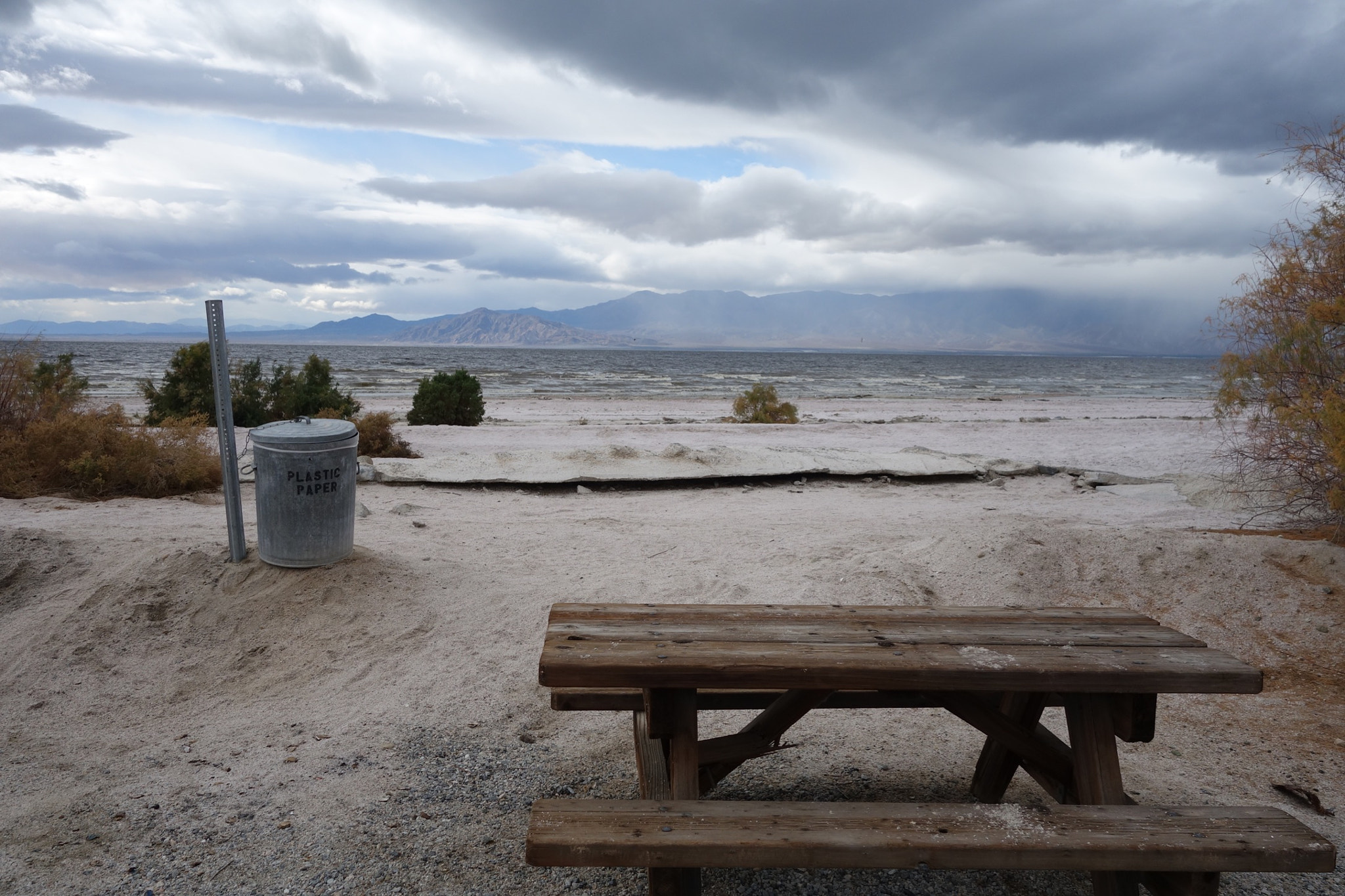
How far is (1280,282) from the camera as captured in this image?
6730 mm

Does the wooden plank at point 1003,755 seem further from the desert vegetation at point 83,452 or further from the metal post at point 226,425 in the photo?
the desert vegetation at point 83,452

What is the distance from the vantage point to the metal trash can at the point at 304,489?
5.20 metres

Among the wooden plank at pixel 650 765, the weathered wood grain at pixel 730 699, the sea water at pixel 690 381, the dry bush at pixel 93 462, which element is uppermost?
the dry bush at pixel 93 462

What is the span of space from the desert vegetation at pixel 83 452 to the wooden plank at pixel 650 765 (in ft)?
23.8

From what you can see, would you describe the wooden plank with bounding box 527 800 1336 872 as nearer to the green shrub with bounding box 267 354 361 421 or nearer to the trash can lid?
the trash can lid

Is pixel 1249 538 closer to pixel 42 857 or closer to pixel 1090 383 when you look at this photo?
pixel 42 857

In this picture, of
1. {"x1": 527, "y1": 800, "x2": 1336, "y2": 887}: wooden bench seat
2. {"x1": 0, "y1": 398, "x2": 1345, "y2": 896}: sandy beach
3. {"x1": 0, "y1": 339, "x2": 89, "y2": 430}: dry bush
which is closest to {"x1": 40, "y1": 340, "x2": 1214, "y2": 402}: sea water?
{"x1": 0, "y1": 339, "x2": 89, "y2": 430}: dry bush

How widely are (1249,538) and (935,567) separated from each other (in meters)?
2.36

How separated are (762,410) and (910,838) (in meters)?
18.1

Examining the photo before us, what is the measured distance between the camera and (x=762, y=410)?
65.9 ft

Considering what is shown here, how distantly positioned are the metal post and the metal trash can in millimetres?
143

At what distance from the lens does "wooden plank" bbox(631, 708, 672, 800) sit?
265cm

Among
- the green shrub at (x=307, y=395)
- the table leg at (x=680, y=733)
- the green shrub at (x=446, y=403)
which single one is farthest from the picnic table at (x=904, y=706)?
the green shrub at (x=446, y=403)

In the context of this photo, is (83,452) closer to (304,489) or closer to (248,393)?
(304,489)
